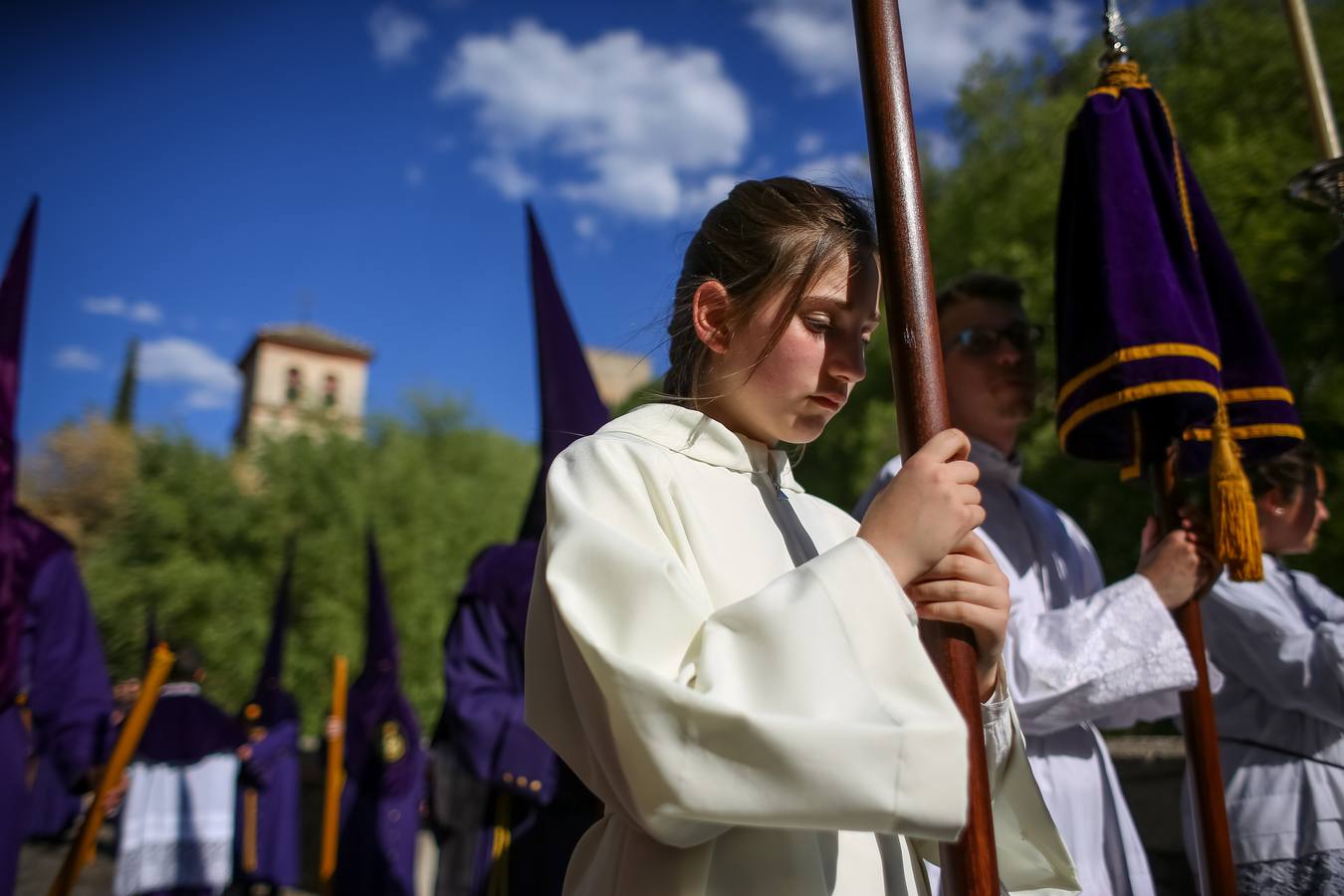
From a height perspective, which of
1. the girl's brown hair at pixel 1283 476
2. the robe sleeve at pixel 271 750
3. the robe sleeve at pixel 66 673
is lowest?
the robe sleeve at pixel 271 750

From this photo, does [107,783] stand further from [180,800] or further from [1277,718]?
[1277,718]

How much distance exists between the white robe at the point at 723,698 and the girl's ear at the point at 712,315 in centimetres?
17

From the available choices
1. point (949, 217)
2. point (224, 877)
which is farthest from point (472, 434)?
point (224, 877)

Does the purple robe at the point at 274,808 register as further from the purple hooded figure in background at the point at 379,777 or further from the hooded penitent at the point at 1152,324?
the hooded penitent at the point at 1152,324

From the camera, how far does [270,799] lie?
6.93 metres

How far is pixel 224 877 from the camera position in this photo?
6.86m

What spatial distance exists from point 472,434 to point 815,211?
84.9 feet

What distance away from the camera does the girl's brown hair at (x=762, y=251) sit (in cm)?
138

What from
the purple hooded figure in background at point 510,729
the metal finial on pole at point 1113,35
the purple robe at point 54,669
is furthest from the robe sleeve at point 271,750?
the metal finial on pole at point 1113,35

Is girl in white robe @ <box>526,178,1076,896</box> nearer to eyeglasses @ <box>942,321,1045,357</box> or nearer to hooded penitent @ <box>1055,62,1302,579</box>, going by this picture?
hooded penitent @ <box>1055,62,1302,579</box>

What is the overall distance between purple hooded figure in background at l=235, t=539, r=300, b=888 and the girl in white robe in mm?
6593

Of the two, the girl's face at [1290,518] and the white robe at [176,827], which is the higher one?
the girl's face at [1290,518]

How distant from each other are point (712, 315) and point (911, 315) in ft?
1.10

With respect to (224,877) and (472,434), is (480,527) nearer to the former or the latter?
(472,434)
